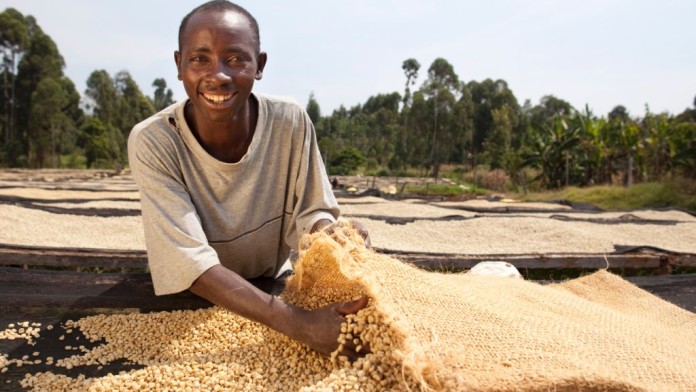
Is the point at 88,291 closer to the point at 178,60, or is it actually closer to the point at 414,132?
the point at 178,60

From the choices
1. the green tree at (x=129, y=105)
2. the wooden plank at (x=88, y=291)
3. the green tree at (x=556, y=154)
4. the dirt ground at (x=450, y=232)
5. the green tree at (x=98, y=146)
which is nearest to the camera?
the wooden plank at (x=88, y=291)

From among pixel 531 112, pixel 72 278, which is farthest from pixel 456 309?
pixel 531 112

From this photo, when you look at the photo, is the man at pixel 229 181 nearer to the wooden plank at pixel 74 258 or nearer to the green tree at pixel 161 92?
the wooden plank at pixel 74 258

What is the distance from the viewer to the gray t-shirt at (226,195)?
1.43m

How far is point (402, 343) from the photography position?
109 centimetres

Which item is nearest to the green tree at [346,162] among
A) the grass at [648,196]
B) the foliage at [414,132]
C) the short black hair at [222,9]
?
the foliage at [414,132]

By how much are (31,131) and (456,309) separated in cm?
2676

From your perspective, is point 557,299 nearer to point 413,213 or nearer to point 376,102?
point 413,213

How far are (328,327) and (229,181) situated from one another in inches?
25.4

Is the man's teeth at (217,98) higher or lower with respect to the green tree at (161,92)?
lower

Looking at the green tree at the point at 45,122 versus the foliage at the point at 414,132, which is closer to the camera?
the foliage at the point at 414,132

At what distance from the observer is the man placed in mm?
1314

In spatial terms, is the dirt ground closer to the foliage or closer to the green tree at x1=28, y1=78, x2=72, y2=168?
the foliage

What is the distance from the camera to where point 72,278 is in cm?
216
